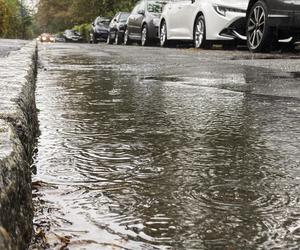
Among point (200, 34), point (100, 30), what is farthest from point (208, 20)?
point (100, 30)

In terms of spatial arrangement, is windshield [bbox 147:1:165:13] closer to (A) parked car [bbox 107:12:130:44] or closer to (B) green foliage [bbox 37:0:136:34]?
(A) parked car [bbox 107:12:130:44]

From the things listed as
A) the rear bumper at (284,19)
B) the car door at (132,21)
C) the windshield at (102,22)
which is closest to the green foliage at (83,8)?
the windshield at (102,22)

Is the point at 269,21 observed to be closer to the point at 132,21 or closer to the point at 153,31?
the point at 153,31

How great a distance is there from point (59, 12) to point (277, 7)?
54691 millimetres

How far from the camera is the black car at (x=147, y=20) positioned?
1541 cm

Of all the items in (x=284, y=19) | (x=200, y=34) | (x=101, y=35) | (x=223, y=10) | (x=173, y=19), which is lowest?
(x=101, y=35)

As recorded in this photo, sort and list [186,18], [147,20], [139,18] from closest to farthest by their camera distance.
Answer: [186,18]
[147,20]
[139,18]

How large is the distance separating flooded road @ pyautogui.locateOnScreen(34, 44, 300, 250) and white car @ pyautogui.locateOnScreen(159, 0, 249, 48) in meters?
6.15

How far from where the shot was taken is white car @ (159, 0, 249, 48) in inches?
384

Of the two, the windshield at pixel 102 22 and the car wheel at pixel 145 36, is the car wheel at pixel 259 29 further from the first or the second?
the windshield at pixel 102 22

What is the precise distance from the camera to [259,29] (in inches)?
324

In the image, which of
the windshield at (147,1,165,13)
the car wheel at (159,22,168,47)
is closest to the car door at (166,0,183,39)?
the car wheel at (159,22,168,47)

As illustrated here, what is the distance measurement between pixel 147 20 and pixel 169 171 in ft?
45.8

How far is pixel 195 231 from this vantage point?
1.31 metres
